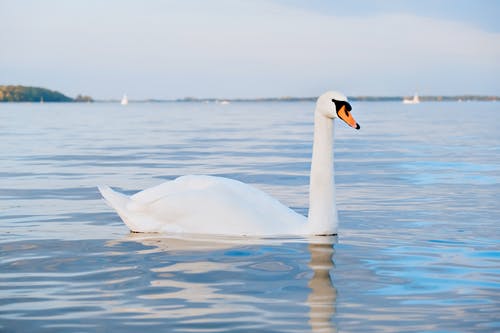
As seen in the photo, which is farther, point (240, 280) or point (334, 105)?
point (334, 105)

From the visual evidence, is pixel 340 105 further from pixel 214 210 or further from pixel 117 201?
pixel 117 201

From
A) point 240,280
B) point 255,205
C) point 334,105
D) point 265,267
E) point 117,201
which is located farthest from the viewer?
point 117,201

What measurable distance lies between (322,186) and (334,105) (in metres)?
1.01

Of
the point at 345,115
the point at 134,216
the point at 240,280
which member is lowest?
the point at 240,280

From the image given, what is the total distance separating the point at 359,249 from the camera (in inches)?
424

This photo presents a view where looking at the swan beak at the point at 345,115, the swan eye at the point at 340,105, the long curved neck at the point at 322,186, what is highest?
the swan eye at the point at 340,105

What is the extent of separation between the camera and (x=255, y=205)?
36.5 ft

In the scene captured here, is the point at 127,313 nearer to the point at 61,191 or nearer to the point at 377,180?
the point at 61,191

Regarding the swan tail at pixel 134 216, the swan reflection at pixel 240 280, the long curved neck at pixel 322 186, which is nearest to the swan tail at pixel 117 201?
the swan tail at pixel 134 216

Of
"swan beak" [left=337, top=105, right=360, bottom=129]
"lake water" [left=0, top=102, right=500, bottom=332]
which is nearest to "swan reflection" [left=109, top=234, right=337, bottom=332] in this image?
"lake water" [left=0, top=102, right=500, bottom=332]

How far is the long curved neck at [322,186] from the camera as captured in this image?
11.1 meters

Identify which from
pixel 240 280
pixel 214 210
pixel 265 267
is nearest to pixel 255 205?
pixel 214 210

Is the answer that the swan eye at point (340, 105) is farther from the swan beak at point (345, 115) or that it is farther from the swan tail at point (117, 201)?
the swan tail at point (117, 201)

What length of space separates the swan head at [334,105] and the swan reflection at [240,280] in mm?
1536
